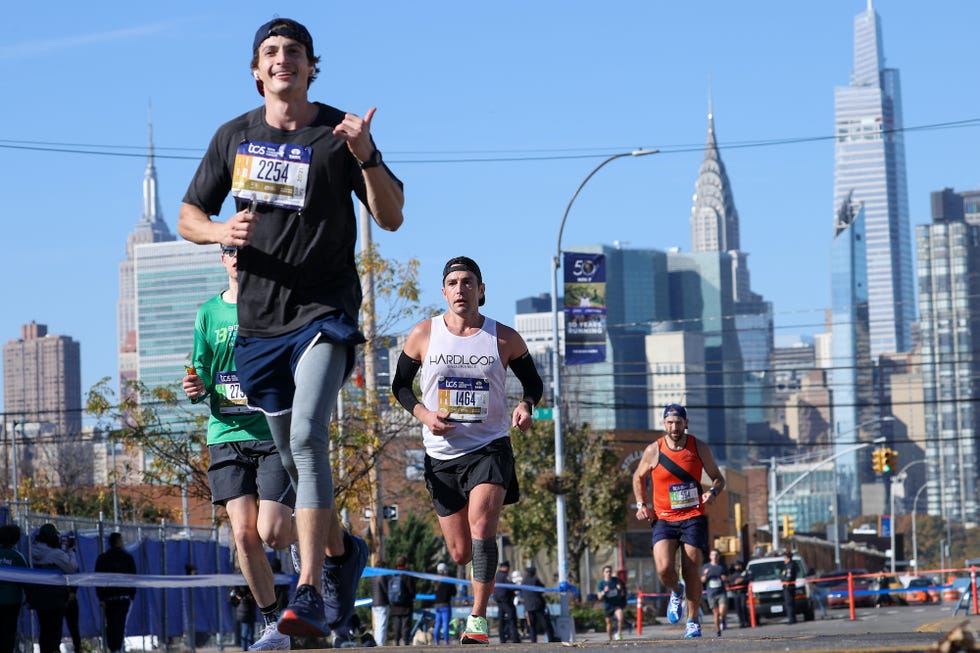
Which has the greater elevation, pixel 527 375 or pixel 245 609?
pixel 527 375

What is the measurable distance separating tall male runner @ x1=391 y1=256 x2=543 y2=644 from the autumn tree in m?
41.6

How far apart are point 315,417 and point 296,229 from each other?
0.75 m

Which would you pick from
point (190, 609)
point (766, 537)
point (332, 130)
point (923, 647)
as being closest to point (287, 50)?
point (332, 130)

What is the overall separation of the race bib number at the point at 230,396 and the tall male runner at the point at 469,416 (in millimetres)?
1267

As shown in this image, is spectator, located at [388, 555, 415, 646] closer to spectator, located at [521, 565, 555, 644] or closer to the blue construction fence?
the blue construction fence

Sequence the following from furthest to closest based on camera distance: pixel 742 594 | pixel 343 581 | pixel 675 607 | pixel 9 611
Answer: pixel 742 594 → pixel 9 611 → pixel 675 607 → pixel 343 581

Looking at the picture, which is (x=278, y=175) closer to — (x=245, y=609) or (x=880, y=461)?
(x=245, y=609)

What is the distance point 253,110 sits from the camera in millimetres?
7238

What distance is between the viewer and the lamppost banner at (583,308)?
117 ft

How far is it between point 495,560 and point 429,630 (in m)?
22.0

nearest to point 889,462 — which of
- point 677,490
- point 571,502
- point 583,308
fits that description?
point 571,502

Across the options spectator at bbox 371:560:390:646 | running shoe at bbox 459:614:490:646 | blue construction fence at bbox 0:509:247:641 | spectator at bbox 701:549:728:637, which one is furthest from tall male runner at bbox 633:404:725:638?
A: spectator at bbox 701:549:728:637

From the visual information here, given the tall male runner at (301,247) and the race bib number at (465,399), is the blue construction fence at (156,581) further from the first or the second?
the tall male runner at (301,247)

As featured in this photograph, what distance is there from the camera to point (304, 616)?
657 centimetres
